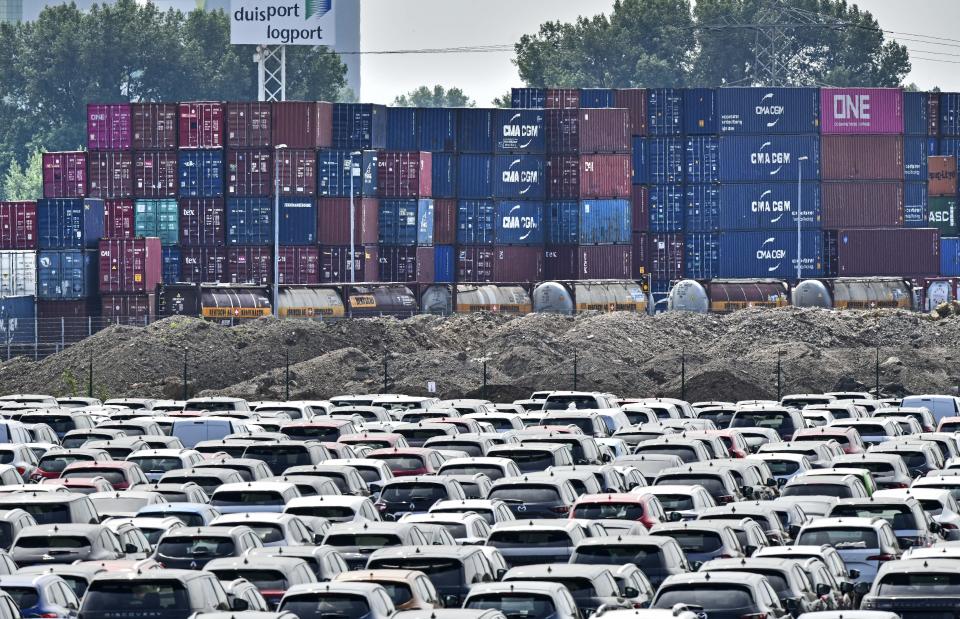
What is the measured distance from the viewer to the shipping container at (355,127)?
9431cm

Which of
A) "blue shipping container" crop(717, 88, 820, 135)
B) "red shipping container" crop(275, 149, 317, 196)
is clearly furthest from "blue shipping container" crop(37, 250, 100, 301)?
"blue shipping container" crop(717, 88, 820, 135)

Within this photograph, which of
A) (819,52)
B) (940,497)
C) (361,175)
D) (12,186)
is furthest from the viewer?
(819,52)

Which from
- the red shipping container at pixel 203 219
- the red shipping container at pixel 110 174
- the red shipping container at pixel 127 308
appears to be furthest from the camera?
the red shipping container at pixel 203 219

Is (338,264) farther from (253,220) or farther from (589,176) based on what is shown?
(589,176)

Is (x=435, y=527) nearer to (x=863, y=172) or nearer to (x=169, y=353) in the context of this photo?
(x=169, y=353)

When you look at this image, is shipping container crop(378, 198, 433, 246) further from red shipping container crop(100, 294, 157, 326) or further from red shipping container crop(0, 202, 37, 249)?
red shipping container crop(0, 202, 37, 249)

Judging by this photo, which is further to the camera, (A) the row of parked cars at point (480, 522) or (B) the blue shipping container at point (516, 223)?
(B) the blue shipping container at point (516, 223)

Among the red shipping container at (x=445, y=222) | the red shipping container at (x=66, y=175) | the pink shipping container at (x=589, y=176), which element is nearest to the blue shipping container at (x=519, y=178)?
the pink shipping container at (x=589, y=176)

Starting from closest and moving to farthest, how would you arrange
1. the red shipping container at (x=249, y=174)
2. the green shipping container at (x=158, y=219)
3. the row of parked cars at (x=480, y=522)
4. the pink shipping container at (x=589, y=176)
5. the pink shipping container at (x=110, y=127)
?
1. the row of parked cars at (x=480, y=522)
2. the green shipping container at (x=158, y=219)
3. the red shipping container at (x=249, y=174)
4. the pink shipping container at (x=110, y=127)
5. the pink shipping container at (x=589, y=176)

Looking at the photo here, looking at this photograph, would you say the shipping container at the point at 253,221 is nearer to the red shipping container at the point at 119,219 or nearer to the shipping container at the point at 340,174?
the shipping container at the point at 340,174

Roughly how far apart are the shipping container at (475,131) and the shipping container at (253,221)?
1149cm

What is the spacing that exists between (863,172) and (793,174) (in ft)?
13.8

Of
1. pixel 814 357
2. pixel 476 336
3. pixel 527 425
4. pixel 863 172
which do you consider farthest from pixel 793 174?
pixel 527 425

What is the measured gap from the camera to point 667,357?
2509 inches
